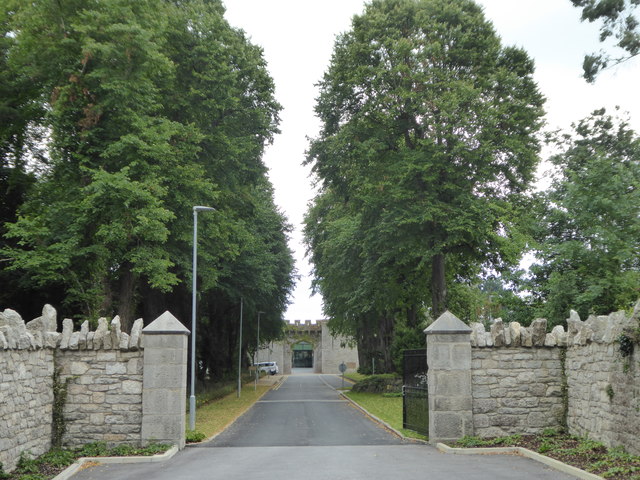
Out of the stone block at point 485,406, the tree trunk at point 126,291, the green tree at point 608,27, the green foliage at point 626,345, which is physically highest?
the green tree at point 608,27

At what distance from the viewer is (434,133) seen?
26531mm

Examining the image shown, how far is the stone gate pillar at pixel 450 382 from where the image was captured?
13.8 m

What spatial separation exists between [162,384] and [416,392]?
20.1 ft

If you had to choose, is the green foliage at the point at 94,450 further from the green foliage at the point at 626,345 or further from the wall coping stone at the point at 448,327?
the green foliage at the point at 626,345

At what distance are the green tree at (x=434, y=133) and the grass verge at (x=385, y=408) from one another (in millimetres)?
4563

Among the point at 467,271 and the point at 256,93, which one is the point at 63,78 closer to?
the point at 256,93

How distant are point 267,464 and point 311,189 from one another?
29952 millimetres

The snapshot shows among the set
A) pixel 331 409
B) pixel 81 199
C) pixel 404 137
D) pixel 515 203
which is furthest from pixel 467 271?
pixel 81 199

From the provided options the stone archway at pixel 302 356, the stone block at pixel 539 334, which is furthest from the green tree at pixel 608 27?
the stone archway at pixel 302 356

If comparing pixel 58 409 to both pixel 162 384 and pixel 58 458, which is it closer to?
pixel 58 458

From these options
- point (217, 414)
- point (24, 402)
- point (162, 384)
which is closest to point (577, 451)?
point (162, 384)

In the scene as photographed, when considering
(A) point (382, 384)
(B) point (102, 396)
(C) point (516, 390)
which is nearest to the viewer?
(B) point (102, 396)

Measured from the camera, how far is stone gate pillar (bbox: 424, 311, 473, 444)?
13.8 meters

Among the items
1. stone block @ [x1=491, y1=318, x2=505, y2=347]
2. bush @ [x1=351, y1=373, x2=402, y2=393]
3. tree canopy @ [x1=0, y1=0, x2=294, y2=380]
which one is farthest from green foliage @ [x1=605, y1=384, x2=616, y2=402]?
bush @ [x1=351, y1=373, x2=402, y2=393]
